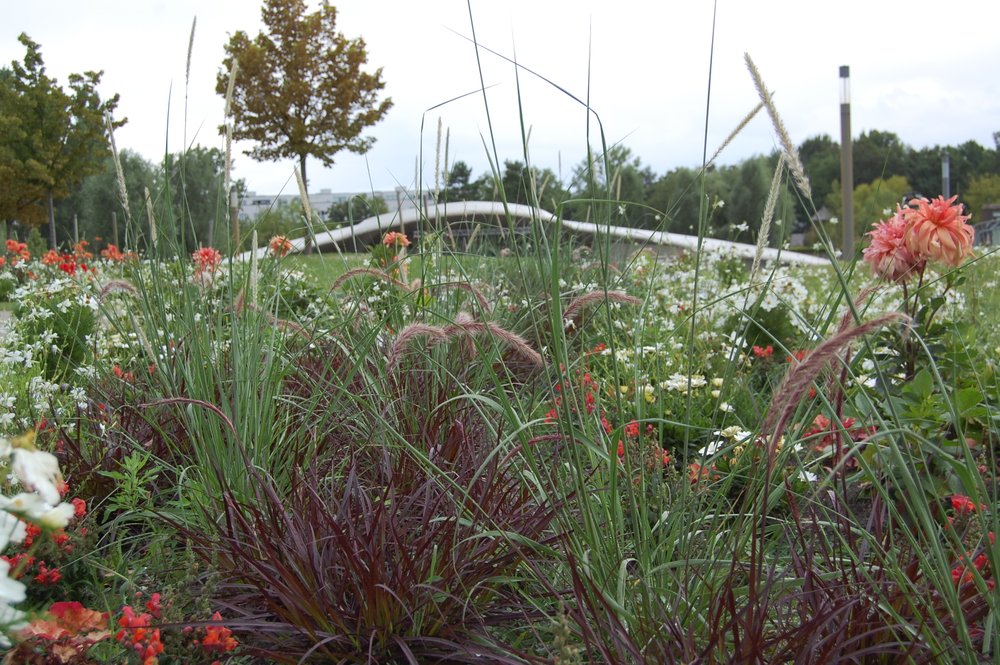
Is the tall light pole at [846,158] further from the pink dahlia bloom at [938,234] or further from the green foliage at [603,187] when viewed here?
the pink dahlia bloom at [938,234]

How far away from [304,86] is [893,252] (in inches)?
967

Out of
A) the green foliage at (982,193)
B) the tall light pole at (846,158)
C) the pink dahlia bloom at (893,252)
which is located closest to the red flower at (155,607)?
the pink dahlia bloom at (893,252)

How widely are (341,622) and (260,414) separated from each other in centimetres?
74

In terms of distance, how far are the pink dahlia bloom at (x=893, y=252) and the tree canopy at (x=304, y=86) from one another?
76.3 ft

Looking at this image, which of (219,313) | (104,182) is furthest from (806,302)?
(104,182)

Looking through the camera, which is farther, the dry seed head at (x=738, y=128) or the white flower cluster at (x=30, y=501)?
the dry seed head at (x=738, y=128)

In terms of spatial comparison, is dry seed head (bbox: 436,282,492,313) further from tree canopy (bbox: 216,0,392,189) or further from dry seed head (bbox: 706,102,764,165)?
tree canopy (bbox: 216,0,392,189)

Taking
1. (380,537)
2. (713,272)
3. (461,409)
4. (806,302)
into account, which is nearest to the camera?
(380,537)

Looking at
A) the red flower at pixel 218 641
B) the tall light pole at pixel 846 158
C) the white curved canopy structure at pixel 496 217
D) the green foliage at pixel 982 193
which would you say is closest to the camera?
the red flower at pixel 218 641

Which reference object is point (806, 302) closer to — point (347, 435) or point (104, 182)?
point (347, 435)

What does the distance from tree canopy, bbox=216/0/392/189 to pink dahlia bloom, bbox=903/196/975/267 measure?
2341 centimetres

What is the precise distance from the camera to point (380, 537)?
157 cm

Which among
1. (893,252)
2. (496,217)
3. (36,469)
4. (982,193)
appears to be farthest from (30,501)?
(982,193)

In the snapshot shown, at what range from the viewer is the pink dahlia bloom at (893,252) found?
6.95ft
